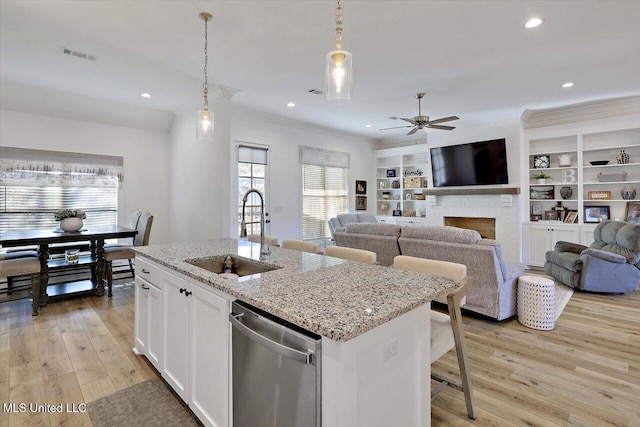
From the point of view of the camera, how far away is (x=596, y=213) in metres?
5.65

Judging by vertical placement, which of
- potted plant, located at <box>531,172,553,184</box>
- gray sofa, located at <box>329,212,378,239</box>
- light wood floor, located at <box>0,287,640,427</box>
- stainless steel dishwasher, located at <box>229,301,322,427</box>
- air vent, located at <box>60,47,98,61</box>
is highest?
air vent, located at <box>60,47,98,61</box>

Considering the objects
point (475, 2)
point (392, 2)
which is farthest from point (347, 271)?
point (475, 2)

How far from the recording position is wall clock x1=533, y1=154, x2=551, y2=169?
6.11 metres

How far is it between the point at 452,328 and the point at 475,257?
1.56 metres

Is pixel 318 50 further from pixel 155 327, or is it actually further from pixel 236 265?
pixel 155 327

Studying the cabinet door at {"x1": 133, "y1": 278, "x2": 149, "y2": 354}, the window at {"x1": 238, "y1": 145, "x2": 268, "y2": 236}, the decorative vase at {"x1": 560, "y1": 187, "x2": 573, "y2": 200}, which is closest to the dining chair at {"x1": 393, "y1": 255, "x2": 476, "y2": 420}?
the cabinet door at {"x1": 133, "y1": 278, "x2": 149, "y2": 354}

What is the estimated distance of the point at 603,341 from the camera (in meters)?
2.95

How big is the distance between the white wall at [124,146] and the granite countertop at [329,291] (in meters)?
4.41

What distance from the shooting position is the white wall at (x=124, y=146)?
492cm

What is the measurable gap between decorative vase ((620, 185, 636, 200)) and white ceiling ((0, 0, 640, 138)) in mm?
1502

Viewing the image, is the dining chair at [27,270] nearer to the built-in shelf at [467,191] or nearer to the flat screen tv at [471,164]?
the built-in shelf at [467,191]

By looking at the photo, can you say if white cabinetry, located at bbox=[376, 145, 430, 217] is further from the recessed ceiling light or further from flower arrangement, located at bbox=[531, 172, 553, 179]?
the recessed ceiling light

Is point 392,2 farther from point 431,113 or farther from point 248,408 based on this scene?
point 431,113

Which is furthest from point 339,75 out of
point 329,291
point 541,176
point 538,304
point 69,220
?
point 541,176
